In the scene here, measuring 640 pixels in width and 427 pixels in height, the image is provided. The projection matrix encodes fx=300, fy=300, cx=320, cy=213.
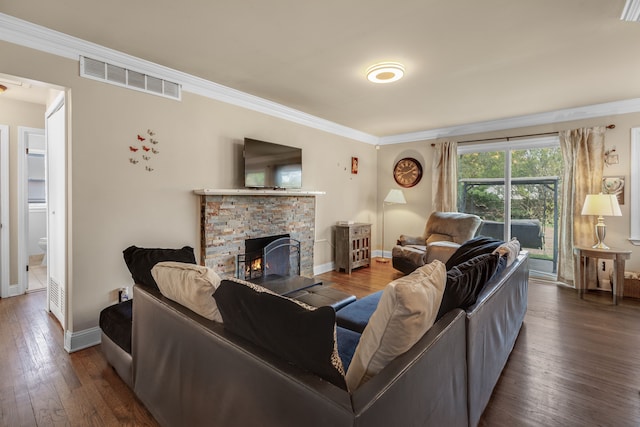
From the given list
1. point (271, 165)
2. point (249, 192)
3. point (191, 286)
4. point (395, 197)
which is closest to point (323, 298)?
point (191, 286)

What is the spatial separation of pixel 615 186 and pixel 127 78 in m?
5.87

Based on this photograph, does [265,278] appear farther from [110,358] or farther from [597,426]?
[597,426]

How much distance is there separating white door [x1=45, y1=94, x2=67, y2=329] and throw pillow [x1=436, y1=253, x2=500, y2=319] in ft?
9.95

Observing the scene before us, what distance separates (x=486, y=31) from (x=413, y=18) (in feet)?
2.04

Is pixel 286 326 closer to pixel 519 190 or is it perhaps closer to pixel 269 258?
pixel 269 258

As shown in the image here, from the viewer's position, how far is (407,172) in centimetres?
591

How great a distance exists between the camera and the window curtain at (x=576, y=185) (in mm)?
4070

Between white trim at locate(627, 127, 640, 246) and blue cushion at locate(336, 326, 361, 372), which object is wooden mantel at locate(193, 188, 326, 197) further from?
white trim at locate(627, 127, 640, 246)

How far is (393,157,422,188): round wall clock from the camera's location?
19.0 feet

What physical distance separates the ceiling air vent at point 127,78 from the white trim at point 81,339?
2163 mm

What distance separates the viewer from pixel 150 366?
167 centimetres

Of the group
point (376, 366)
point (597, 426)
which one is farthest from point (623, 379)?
point (376, 366)

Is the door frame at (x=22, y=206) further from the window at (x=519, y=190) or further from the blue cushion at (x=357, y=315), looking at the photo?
the window at (x=519, y=190)

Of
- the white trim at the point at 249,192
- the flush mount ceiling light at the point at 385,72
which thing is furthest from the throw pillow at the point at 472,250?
the white trim at the point at 249,192
